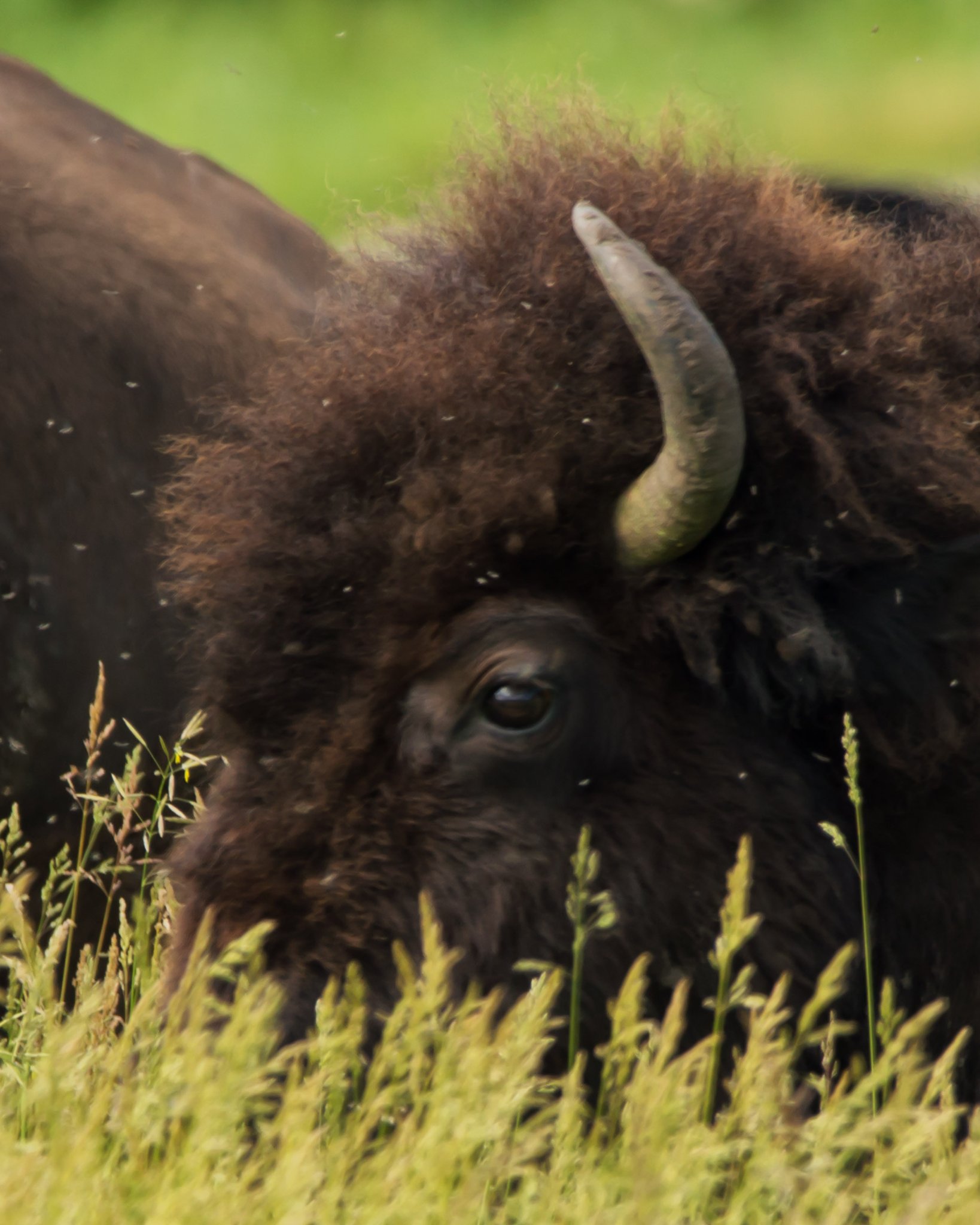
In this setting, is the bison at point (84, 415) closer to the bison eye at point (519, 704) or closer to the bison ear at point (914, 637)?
the bison eye at point (519, 704)

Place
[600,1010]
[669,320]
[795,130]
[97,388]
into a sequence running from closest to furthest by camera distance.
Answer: [669,320] < [600,1010] < [97,388] < [795,130]

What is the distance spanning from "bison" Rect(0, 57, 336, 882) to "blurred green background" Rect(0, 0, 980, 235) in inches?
554

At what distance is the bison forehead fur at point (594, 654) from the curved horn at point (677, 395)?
118 mm

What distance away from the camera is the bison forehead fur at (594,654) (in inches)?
125

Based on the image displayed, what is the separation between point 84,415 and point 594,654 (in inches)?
69.7

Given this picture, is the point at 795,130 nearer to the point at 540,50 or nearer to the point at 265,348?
the point at 540,50

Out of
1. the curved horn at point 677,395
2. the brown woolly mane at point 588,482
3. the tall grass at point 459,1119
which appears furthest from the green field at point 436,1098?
the curved horn at point 677,395

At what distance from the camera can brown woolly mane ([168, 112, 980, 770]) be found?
322cm

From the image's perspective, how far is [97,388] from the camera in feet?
14.9

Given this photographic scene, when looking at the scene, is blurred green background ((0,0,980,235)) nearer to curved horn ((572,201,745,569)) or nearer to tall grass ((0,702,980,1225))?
curved horn ((572,201,745,569))

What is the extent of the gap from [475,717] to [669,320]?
73cm

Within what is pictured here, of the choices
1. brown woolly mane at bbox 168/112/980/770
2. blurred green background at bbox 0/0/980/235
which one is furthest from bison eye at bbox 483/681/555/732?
blurred green background at bbox 0/0/980/235

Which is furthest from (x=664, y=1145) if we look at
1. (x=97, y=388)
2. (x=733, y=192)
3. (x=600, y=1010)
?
(x=97, y=388)

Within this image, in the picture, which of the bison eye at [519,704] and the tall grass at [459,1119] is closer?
the tall grass at [459,1119]
